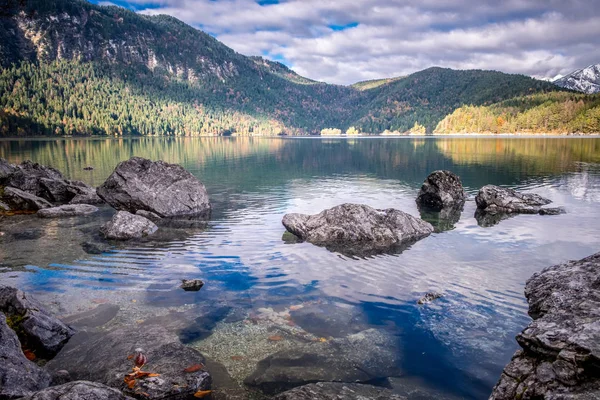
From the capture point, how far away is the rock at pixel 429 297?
12143 millimetres

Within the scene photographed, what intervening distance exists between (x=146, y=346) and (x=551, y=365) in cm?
841

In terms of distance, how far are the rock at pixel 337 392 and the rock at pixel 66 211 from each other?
23146 mm

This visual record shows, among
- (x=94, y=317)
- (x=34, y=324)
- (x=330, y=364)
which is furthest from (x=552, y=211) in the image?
(x=34, y=324)

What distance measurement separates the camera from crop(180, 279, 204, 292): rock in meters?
13.1

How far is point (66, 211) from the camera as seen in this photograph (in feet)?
82.3

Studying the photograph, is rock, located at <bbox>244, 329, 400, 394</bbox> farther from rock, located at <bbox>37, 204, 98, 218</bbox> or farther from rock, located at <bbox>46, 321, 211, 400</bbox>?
rock, located at <bbox>37, 204, 98, 218</bbox>

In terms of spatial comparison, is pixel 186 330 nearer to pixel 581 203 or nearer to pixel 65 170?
pixel 581 203

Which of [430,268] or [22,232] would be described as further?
[22,232]

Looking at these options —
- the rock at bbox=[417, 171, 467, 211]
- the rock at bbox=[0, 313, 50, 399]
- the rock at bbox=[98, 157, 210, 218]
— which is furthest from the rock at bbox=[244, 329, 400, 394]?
the rock at bbox=[417, 171, 467, 211]

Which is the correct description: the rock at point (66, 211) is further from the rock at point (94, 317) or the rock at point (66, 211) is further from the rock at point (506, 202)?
the rock at point (506, 202)

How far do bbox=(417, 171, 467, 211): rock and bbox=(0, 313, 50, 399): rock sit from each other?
25692 millimetres

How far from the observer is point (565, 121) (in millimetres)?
198000

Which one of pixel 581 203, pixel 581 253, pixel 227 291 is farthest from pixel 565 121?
pixel 227 291

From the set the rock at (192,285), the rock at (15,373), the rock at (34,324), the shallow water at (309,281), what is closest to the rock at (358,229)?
the shallow water at (309,281)
